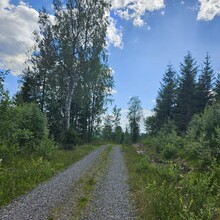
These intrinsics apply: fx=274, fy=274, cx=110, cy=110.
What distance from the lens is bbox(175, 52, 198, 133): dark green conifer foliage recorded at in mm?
42281

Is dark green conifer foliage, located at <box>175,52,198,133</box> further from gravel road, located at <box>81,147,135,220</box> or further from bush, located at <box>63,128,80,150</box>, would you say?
gravel road, located at <box>81,147,135,220</box>

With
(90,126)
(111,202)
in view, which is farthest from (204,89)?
(111,202)

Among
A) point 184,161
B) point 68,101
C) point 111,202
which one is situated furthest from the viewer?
point 68,101

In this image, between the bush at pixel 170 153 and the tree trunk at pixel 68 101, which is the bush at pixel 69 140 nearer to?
the tree trunk at pixel 68 101

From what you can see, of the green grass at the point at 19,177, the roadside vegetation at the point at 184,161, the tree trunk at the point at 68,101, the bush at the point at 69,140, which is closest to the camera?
the roadside vegetation at the point at 184,161

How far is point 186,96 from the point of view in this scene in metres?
43.6

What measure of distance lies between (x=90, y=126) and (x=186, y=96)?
19.3m

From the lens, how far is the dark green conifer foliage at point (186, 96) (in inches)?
1665

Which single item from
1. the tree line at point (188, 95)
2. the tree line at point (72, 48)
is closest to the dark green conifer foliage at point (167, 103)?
the tree line at point (188, 95)

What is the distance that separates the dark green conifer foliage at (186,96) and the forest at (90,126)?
154mm

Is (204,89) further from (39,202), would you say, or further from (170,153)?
(39,202)

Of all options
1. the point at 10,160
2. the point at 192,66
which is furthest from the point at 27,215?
the point at 192,66

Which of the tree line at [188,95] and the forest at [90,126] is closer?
the forest at [90,126]

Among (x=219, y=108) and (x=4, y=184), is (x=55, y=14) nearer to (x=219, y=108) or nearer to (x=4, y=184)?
(x=219, y=108)
